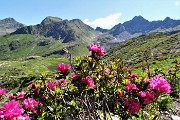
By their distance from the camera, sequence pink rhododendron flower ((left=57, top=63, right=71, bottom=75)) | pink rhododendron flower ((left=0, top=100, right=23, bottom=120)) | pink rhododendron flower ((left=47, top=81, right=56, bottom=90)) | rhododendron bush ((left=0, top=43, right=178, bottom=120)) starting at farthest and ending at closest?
pink rhododendron flower ((left=47, top=81, right=56, bottom=90)) → pink rhododendron flower ((left=57, top=63, right=71, bottom=75)) → rhododendron bush ((left=0, top=43, right=178, bottom=120)) → pink rhododendron flower ((left=0, top=100, right=23, bottom=120))

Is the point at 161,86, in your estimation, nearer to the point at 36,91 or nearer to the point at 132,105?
the point at 132,105

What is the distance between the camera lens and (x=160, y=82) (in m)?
6.27

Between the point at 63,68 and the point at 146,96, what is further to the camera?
the point at 63,68

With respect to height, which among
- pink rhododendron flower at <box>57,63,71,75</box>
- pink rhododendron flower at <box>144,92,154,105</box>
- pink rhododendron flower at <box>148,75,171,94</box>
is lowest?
pink rhododendron flower at <box>144,92,154,105</box>

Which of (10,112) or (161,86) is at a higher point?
(10,112)

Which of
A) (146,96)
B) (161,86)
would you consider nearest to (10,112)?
(161,86)

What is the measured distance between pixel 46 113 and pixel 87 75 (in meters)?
1.40

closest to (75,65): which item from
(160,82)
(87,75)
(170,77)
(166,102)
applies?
(87,75)

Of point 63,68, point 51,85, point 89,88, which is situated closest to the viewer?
point 89,88

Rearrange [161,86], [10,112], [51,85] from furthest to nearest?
[51,85] < [161,86] < [10,112]

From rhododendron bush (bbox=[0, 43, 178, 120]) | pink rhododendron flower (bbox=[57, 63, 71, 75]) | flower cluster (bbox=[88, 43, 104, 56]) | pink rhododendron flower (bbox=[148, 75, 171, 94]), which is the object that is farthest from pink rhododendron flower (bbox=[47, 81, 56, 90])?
pink rhododendron flower (bbox=[148, 75, 171, 94])

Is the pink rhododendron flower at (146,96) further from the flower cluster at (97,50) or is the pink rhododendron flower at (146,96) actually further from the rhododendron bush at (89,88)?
the flower cluster at (97,50)

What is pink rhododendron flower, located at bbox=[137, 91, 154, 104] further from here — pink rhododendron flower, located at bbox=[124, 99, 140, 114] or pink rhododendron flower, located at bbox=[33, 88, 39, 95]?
pink rhododendron flower, located at bbox=[33, 88, 39, 95]

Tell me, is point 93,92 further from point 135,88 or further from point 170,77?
point 170,77
